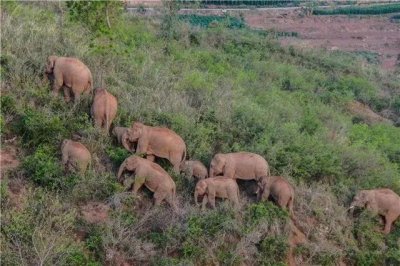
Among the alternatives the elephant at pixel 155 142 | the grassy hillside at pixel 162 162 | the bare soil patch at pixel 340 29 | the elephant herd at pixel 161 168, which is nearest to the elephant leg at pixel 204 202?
the elephant herd at pixel 161 168

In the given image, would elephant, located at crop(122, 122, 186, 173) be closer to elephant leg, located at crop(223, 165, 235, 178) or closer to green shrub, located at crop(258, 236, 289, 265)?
elephant leg, located at crop(223, 165, 235, 178)

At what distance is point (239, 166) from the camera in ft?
33.5

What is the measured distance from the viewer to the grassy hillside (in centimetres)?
862

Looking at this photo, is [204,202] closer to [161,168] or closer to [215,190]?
[215,190]

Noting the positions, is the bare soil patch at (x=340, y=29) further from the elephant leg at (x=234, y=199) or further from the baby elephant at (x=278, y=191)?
the elephant leg at (x=234, y=199)

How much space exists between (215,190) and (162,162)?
1.22 m

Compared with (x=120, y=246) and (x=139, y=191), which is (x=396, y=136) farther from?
(x=120, y=246)

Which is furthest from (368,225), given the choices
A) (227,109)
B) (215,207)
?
(227,109)

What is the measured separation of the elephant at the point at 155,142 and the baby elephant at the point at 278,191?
1411 millimetres

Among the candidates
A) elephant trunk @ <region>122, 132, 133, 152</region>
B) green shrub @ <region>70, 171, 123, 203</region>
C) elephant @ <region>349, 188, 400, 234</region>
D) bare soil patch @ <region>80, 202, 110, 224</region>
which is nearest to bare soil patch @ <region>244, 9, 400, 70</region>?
elephant @ <region>349, 188, 400, 234</region>

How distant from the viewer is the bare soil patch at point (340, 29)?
114 feet

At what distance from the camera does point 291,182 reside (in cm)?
1062

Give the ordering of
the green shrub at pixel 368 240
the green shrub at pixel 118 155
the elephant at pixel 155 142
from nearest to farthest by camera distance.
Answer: the green shrub at pixel 368 240 < the green shrub at pixel 118 155 < the elephant at pixel 155 142

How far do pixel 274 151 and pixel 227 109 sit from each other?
5.54 ft
